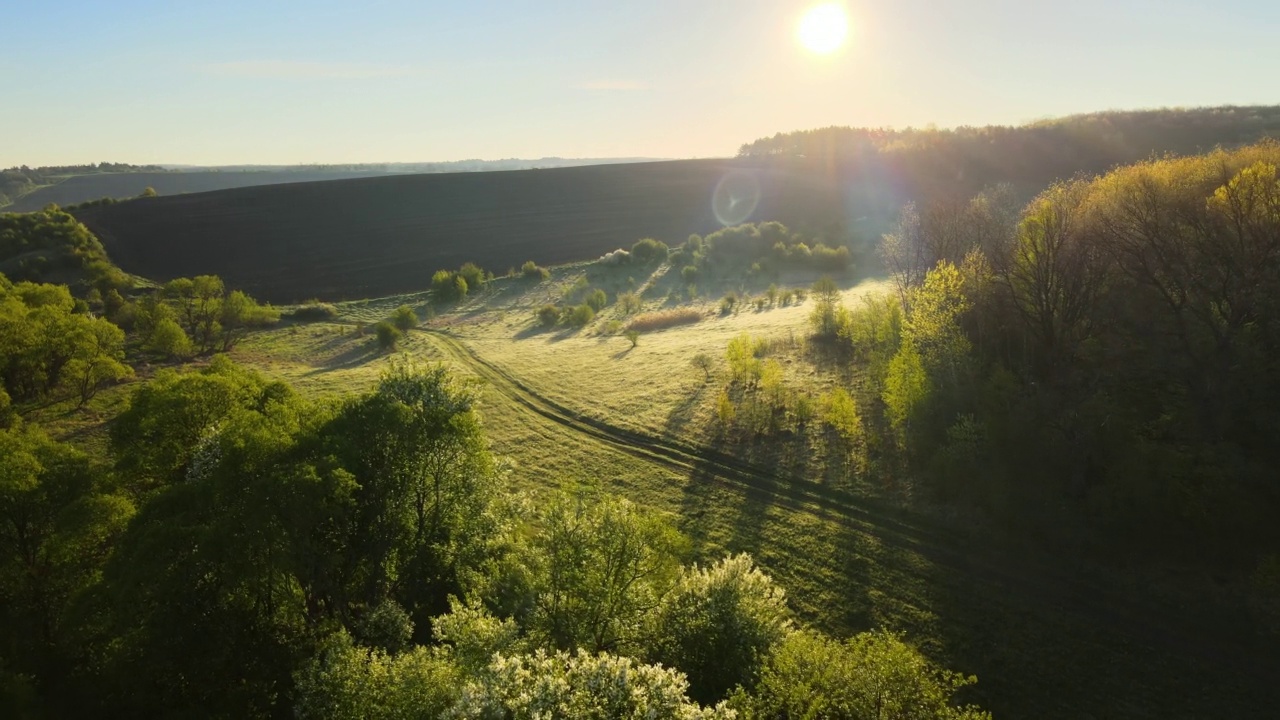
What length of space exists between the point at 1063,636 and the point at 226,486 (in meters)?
30.3

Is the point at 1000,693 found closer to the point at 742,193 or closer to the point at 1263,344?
the point at 1263,344

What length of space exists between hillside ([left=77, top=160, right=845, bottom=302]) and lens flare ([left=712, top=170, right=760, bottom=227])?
2.00 metres

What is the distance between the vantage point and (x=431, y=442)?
24.0 metres

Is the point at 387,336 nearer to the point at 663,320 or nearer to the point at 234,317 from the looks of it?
the point at 234,317

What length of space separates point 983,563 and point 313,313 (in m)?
83.1

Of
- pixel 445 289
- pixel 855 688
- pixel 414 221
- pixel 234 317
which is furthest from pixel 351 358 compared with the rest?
pixel 414 221

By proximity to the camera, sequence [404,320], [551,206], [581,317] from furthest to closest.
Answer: [551,206] < [581,317] < [404,320]

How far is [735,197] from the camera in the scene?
144m

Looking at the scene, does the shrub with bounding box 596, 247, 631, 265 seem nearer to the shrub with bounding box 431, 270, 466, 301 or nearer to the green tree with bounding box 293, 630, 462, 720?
the shrub with bounding box 431, 270, 466, 301

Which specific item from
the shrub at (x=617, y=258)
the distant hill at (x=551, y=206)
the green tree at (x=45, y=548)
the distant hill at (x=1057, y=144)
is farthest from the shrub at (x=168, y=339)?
the distant hill at (x=1057, y=144)

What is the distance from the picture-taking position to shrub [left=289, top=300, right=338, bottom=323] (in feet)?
272

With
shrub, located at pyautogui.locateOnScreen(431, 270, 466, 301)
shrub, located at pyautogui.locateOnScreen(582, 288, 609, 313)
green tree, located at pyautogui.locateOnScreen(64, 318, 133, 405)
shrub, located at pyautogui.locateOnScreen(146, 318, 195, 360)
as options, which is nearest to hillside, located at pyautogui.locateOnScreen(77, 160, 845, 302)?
shrub, located at pyautogui.locateOnScreen(431, 270, 466, 301)

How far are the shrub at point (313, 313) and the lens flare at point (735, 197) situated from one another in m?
78.9

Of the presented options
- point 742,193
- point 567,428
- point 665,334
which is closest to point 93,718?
point 567,428
